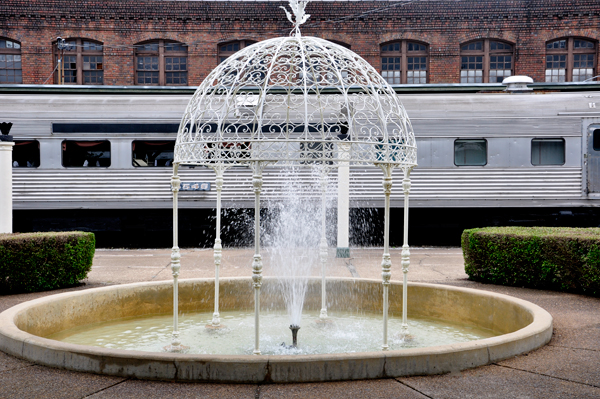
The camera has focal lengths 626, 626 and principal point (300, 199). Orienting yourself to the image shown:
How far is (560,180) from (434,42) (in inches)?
432

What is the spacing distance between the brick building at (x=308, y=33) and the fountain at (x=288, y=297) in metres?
18.6

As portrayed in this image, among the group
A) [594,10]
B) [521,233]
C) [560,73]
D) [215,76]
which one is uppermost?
[594,10]

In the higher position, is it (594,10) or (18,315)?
(594,10)

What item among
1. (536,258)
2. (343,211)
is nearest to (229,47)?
(343,211)

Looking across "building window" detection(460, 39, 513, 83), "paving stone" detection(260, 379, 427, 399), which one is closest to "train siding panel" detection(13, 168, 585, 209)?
"building window" detection(460, 39, 513, 83)

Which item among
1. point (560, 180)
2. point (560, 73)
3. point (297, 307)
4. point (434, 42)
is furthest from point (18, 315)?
point (560, 73)

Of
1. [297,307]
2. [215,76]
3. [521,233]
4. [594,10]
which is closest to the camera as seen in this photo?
[215,76]

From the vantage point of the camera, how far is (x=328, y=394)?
477 centimetres

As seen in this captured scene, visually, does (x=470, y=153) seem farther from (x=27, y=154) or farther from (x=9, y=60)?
(x=9, y=60)

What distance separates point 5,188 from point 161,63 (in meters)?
14.6

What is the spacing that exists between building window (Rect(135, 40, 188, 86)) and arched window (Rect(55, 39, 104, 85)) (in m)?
1.55

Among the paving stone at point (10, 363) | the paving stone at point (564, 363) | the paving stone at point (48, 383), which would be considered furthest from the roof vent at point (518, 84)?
the paving stone at point (10, 363)

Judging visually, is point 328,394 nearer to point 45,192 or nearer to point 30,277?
point 30,277

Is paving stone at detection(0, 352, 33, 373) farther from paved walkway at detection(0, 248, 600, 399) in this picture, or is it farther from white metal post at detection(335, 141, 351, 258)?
white metal post at detection(335, 141, 351, 258)
